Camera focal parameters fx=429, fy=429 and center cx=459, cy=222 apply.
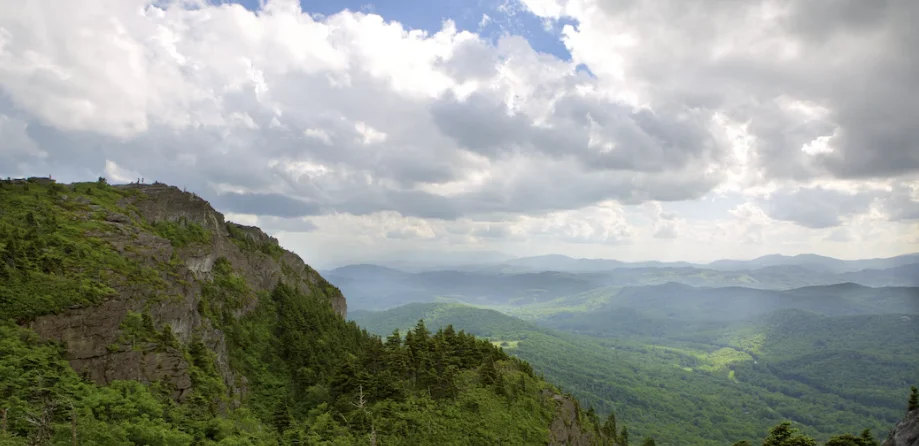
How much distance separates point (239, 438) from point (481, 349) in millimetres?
44115

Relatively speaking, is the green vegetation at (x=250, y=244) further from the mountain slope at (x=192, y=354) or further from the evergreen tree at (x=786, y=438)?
the evergreen tree at (x=786, y=438)

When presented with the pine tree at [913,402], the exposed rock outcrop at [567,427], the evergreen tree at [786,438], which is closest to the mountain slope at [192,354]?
the exposed rock outcrop at [567,427]

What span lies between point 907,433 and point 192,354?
66645 mm

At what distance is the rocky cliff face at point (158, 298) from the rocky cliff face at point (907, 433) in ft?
206

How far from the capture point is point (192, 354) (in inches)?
1697

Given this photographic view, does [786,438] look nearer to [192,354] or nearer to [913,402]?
[913,402]

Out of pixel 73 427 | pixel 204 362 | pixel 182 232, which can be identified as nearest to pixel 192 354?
pixel 204 362

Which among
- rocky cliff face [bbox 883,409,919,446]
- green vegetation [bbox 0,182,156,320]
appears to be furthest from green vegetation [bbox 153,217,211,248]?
rocky cliff face [bbox 883,409,919,446]

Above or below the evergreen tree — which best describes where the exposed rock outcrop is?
below

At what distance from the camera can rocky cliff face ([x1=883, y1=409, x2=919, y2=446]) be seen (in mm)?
36625

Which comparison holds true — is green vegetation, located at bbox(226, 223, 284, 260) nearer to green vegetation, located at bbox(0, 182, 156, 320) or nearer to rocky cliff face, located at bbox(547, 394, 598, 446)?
green vegetation, located at bbox(0, 182, 156, 320)

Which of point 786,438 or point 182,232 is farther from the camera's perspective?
point 182,232

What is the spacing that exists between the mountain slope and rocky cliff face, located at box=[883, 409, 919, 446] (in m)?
34.2

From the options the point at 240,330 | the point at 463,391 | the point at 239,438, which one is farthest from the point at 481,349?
the point at 239,438
